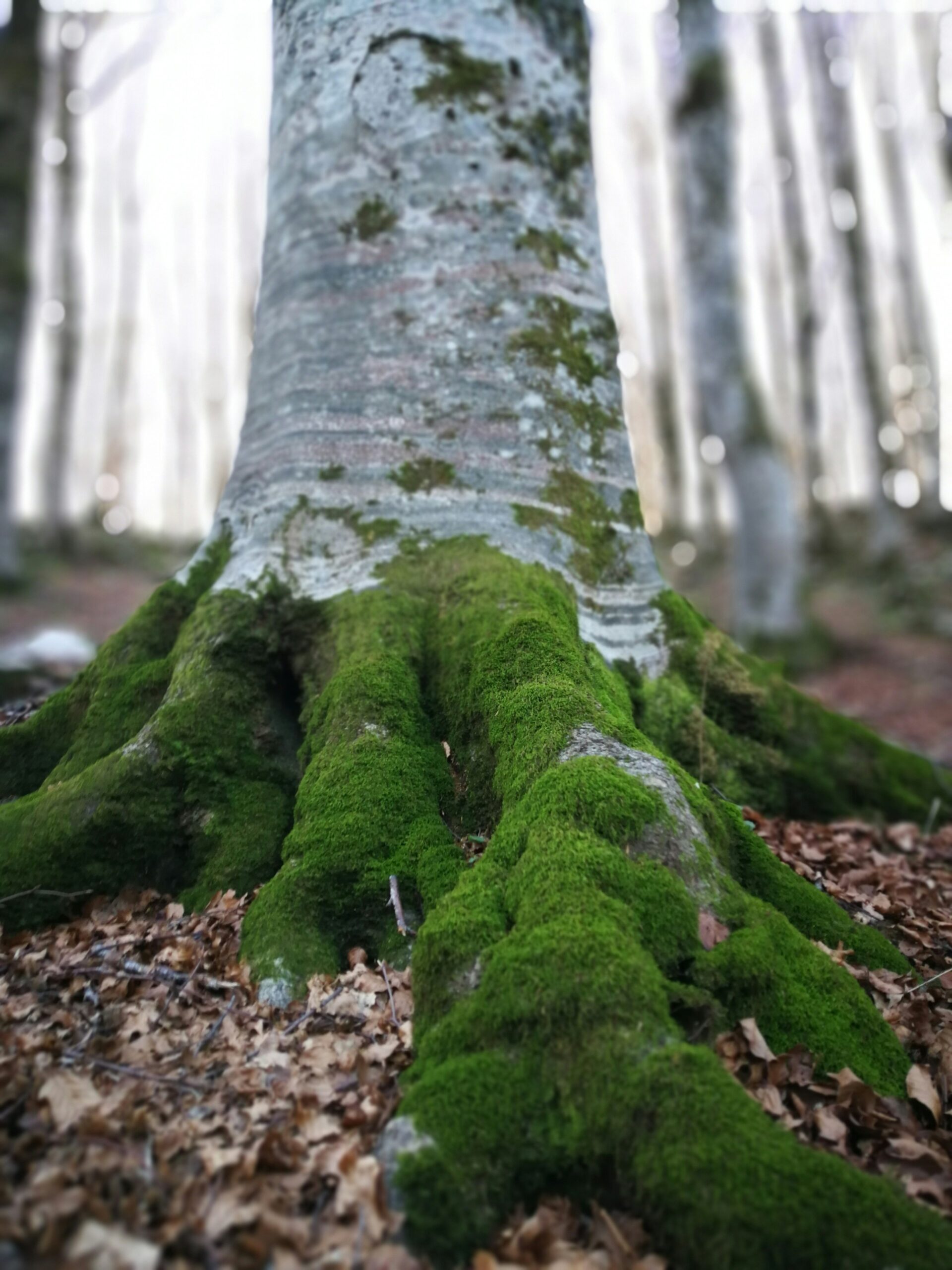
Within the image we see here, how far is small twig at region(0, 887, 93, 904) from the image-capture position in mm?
3285

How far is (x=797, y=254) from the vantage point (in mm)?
17719

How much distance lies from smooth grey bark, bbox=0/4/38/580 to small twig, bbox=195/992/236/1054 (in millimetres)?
11685

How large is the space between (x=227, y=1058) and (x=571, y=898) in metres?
1.21

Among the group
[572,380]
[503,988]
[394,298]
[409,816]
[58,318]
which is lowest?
[503,988]

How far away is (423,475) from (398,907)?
2.20 meters

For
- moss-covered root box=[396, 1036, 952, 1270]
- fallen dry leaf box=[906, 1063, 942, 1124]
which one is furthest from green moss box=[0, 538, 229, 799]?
fallen dry leaf box=[906, 1063, 942, 1124]

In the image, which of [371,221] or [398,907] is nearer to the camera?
[398,907]

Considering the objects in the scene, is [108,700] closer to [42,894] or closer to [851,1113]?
[42,894]

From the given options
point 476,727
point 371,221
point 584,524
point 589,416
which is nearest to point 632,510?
point 584,524

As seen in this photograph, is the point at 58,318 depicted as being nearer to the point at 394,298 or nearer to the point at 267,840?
the point at 394,298

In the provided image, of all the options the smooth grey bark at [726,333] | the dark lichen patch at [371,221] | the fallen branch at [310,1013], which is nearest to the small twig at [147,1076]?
the fallen branch at [310,1013]

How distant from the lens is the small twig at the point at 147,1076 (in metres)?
2.37

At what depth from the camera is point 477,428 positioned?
4.21 m

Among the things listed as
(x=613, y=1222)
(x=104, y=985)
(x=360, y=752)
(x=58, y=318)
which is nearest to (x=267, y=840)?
(x=360, y=752)
